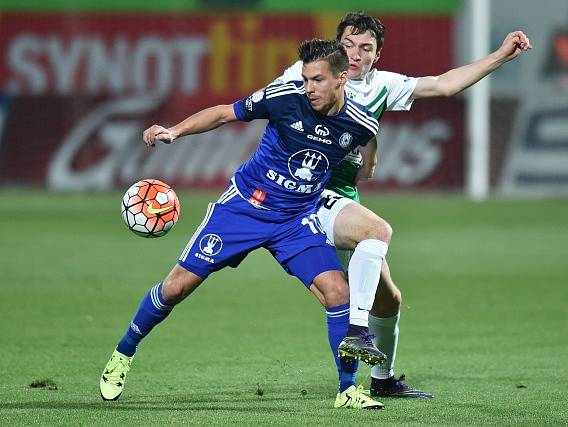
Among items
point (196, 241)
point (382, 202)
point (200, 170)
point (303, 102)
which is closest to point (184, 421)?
point (196, 241)

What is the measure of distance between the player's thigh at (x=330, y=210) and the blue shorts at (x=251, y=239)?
46 mm

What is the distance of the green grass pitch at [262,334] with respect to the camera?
720cm

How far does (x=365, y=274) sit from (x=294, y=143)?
0.81m

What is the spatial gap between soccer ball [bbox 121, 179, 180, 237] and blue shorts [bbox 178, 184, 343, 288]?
0.23 m

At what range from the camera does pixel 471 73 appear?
766 cm

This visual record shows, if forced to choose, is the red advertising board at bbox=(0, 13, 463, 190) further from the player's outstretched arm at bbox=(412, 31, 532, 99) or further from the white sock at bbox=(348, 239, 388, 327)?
the white sock at bbox=(348, 239, 388, 327)

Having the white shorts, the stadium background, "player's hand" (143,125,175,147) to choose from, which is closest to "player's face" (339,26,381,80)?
the white shorts

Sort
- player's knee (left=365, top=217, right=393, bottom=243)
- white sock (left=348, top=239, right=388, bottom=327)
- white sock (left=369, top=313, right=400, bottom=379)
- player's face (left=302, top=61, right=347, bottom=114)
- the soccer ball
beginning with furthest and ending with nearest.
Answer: white sock (left=369, top=313, right=400, bottom=379) → the soccer ball → player's knee (left=365, top=217, right=393, bottom=243) → white sock (left=348, top=239, right=388, bottom=327) → player's face (left=302, top=61, right=347, bottom=114)

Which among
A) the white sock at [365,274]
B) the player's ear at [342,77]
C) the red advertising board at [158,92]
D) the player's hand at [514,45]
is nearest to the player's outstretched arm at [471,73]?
the player's hand at [514,45]

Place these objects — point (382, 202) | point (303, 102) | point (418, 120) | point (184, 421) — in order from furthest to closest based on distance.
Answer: point (418, 120) < point (382, 202) < point (303, 102) < point (184, 421)

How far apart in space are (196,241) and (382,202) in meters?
17.5

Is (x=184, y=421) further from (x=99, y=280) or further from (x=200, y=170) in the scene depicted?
(x=200, y=170)

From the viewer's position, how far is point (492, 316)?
1152 centimetres

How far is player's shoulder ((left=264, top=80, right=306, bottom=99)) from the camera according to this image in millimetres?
7250
